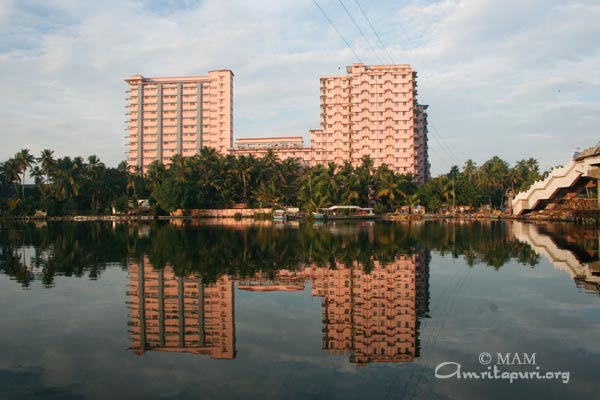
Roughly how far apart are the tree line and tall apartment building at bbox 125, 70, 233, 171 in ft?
72.0

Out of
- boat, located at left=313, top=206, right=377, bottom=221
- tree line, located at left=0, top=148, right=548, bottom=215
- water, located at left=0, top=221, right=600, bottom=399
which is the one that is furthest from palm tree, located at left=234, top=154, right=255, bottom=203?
water, located at left=0, top=221, right=600, bottom=399

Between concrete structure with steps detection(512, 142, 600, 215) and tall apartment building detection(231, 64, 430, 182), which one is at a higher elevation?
tall apartment building detection(231, 64, 430, 182)

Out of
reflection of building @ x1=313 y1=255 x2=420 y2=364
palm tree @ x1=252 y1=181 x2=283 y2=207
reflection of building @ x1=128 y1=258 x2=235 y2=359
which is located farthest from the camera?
palm tree @ x1=252 y1=181 x2=283 y2=207

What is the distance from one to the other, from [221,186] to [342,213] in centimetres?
2801

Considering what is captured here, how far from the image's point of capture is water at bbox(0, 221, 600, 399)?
780 cm

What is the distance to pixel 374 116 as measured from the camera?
11088cm

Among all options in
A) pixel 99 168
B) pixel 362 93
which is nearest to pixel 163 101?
pixel 99 168

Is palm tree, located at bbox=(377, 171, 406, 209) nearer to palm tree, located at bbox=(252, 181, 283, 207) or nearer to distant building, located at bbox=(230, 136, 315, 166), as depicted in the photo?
palm tree, located at bbox=(252, 181, 283, 207)

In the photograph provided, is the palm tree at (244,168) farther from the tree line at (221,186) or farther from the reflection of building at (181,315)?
the reflection of building at (181,315)

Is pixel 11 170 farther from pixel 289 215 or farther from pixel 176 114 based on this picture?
pixel 289 215

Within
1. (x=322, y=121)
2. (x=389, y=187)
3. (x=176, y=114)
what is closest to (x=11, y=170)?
(x=176, y=114)

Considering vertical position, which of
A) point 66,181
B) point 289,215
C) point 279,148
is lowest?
point 289,215

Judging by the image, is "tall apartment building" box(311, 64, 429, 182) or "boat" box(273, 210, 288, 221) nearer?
"boat" box(273, 210, 288, 221)

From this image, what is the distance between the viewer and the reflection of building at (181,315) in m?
10.0
